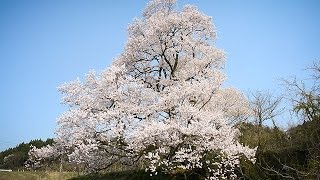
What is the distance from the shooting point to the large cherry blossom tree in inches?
497

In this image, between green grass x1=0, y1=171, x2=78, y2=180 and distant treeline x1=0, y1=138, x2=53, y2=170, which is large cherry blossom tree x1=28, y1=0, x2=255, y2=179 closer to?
green grass x1=0, y1=171, x2=78, y2=180

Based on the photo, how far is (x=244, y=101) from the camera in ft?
84.6

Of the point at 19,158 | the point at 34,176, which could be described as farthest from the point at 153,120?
the point at 19,158

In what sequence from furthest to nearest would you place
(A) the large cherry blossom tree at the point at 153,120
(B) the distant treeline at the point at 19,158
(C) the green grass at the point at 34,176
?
(B) the distant treeline at the point at 19,158 < (C) the green grass at the point at 34,176 < (A) the large cherry blossom tree at the point at 153,120

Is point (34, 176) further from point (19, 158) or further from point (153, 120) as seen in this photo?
point (19, 158)

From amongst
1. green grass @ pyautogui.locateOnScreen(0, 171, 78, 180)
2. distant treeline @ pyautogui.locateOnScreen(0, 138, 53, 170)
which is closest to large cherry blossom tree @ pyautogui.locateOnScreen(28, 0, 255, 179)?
green grass @ pyautogui.locateOnScreen(0, 171, 78, 180)

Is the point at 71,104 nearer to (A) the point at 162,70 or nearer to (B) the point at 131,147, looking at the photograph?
(B) the point at 131,147

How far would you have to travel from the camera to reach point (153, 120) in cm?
1323

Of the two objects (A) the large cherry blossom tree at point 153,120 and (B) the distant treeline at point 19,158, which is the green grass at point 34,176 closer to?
(A) the large cherry blossom tree at point 153,120

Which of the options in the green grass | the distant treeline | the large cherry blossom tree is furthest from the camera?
the distant treeline

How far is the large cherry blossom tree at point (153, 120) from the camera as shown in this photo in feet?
41.4

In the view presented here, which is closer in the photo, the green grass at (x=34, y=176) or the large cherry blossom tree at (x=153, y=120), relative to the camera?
the large cherry blossom tree at (x=153, y=120)

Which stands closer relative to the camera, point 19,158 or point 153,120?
point 153,120

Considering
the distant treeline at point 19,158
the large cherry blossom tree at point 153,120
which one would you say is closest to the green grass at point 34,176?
the large cherry blossom tree at point 153,120
